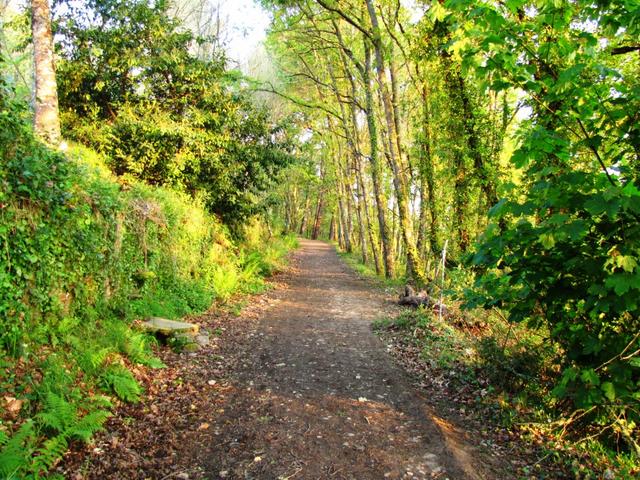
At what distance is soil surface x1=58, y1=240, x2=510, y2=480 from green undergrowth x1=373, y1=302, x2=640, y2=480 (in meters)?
0.59

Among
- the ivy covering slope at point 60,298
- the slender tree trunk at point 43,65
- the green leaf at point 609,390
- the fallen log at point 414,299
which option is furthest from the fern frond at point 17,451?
the fallen log at point 414,299

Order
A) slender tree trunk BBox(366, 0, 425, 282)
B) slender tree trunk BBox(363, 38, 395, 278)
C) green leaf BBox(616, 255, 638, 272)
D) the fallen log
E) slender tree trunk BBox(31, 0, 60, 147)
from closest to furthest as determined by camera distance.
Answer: green leaf BBox(616, 255, 638, 272), slender tree trunk BBox(31, 0, 60, 147), the fallen log, slender tree trunk BBox(366, 0, 425, 282), slender tree trunk BBox(363, 38, 395, 278)

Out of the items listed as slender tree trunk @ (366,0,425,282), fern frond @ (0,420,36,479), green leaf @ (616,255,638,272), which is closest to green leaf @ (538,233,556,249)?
green leaf @ (616,255,638,272)

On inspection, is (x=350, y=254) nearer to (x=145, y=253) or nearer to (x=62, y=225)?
(x=145, y=253)

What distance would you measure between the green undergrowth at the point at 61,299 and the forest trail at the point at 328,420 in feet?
4.47

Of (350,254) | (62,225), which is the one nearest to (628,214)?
(62,225)

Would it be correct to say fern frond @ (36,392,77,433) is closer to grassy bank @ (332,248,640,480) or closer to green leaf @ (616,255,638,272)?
grassy bank @ (332,248,640,480)

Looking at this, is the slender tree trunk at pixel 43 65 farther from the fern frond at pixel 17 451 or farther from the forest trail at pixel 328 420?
the fern frond at pixel 17 451

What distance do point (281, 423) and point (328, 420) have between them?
1.71ft

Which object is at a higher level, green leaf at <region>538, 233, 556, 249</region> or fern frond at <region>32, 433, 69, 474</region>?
green leaf at <region>538, 233, 556, 249</region>

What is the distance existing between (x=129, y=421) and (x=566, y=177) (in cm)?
466

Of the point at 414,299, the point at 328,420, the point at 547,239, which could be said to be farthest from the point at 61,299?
the point at 414,299

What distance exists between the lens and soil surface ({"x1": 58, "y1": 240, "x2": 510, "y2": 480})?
3463mm

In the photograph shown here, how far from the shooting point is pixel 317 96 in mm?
22016
